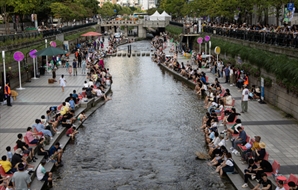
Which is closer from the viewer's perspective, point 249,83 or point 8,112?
point 8,112

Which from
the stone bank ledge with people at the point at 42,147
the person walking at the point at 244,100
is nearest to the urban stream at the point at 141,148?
the stone bank ledge with people at the point at 42,147

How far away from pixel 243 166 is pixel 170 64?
102 feet

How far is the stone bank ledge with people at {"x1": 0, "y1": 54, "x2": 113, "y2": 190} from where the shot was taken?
13727 mm

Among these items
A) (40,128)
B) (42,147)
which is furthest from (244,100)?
(42,147)

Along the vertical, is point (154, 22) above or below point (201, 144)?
above

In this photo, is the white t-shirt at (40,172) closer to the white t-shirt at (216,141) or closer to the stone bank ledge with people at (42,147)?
the stone bank ledge with people at (42,147)

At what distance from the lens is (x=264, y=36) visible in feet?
96.8

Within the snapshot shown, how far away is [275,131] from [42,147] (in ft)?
34.3

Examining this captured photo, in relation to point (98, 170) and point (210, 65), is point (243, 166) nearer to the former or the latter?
point (98, 170)

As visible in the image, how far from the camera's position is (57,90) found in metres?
30.9

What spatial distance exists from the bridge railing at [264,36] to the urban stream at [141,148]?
623 centimetres

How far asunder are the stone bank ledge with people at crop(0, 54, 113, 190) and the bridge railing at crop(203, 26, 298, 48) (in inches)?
491

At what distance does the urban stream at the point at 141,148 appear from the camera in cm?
1553

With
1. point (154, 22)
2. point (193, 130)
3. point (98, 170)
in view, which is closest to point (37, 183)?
point (98, 170)
